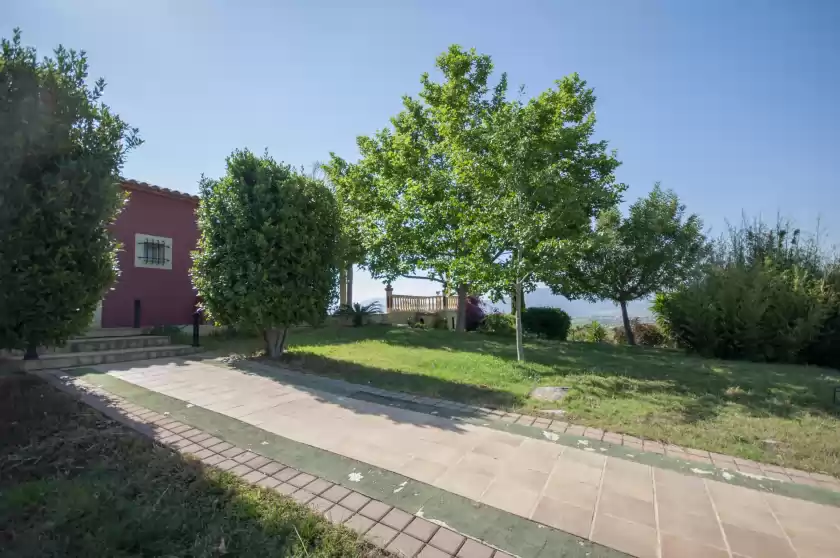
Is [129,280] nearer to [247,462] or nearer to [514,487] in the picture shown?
[247,462]

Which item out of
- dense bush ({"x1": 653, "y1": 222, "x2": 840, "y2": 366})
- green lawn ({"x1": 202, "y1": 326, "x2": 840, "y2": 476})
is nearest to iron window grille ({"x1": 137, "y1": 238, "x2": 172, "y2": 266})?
green lawn ({"x1": 202, "y1": 326, "x2": 840, "y2": 476})

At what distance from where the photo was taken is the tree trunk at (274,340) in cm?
745

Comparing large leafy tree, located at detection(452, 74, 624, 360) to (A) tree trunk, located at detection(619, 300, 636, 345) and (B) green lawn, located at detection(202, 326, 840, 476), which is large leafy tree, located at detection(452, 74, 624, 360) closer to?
(B) green lawn, located at detection(202, 326, 840, 476)

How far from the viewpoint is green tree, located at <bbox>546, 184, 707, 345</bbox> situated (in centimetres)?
1258

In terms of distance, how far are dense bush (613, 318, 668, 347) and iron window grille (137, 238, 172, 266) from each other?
15324mm

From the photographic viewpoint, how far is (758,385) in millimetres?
6152

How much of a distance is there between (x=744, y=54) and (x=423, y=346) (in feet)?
25.9

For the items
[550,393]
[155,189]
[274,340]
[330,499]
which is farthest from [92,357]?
[550,393]

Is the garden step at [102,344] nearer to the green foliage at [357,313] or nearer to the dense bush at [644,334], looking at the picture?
the green foliage at [357,313]

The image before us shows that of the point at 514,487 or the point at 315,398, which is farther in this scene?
the point at 315,398

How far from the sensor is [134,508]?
2.37 m

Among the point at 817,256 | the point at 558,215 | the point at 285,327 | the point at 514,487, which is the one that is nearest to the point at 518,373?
→ the point at 558,215

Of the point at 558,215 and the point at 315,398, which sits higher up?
the point at 558,215

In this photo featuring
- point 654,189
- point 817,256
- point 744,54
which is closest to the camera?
point 744,54
